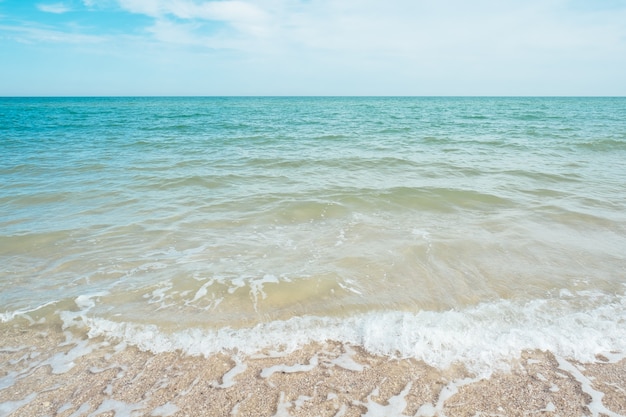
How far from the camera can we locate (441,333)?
144 inches

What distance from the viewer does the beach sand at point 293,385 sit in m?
2.82

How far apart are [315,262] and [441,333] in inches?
85.9

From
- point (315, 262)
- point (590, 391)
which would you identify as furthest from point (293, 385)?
point (590, 391)

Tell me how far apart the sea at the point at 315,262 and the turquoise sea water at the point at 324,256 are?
3 centimetres

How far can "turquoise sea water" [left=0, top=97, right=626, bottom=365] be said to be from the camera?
12.5 feet

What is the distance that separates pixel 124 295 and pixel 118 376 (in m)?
1.54

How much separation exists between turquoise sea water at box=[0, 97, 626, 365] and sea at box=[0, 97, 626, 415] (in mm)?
28

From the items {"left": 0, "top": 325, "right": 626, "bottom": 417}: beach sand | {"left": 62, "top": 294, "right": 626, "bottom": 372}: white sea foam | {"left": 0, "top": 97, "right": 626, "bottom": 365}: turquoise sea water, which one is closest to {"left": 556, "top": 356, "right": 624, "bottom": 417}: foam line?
{"left": 0, "top": 325, "right": 626, "bottom": 417}: beach sand

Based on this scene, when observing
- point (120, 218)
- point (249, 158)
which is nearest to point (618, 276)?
point (120, 218)

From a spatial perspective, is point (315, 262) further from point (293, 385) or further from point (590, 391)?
point (590, 391)

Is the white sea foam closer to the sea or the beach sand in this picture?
the sea

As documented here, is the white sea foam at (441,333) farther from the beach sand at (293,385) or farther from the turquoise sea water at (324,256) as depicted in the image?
the beach sand at (293,385)

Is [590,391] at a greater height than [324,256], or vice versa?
[324,256]

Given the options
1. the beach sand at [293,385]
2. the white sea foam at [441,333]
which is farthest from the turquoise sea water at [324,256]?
the beach sand at [293,385]
